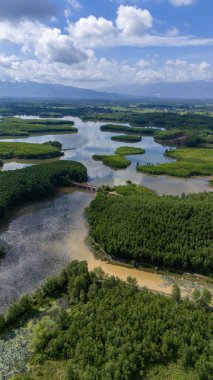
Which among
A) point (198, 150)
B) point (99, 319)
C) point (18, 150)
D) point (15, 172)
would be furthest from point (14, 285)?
point (198, 150)

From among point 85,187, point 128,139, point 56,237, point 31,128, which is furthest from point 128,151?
point 56,237

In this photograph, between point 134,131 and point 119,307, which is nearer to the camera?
point 119,307

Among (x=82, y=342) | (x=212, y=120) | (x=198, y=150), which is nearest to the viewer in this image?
(x=82, y=342)

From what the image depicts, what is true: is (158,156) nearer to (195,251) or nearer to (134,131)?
(134,131)

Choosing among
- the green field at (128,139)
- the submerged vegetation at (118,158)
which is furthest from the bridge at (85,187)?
the green field at (128,139)

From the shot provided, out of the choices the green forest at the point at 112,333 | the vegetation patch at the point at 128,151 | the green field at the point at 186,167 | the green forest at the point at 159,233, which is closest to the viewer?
the green forest at the point at 112,333

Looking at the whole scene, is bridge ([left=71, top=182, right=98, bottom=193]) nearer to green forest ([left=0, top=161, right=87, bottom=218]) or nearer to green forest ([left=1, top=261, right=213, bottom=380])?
green forest ([left=0, top=161, right=87, bottom=218])

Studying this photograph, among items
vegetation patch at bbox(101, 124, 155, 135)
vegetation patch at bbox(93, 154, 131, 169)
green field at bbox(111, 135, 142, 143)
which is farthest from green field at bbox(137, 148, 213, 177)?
vegetation patch at bbox(101, 124, 155, 135)

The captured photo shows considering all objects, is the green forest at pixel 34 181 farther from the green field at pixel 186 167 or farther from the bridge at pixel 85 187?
the green field at pixel 186 167
